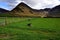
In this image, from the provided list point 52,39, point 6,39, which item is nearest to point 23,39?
point 6,39

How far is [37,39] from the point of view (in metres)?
21.6

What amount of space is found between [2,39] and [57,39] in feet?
A: 21.8

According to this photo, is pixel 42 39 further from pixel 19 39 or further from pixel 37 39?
pixel 19 39

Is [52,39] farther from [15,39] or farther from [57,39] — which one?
[15,39]

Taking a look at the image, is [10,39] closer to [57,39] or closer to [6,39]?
[6,39]

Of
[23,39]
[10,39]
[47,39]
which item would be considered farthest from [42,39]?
[10,39]

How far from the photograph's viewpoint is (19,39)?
21219 millimetres

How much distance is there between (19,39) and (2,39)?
6.58 ft

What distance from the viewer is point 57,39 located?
22.2m

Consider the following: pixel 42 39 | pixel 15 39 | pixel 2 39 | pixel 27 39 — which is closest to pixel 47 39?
pixel 42 39

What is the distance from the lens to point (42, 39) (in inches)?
858

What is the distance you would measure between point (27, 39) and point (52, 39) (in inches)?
120

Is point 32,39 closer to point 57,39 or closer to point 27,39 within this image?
point 27,39

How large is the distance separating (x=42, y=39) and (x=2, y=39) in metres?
4.75
